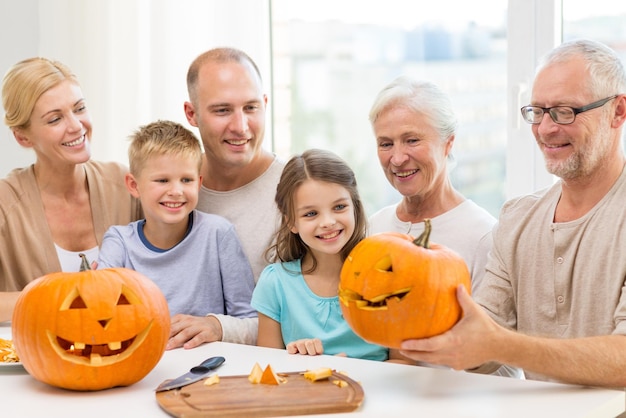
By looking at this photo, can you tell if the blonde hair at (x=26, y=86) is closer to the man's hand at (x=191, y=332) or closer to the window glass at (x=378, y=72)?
the man's hand at (x=191, y=332)

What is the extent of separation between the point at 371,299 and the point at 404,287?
0.07m

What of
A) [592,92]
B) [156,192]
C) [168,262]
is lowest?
[168,262]

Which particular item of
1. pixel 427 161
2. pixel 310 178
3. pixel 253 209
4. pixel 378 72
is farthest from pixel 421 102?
pixel 378 72

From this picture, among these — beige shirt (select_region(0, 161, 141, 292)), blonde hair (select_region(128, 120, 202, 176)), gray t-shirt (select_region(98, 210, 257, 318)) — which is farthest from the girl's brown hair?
beige shirt (select_region(0, 161, 141, 292))

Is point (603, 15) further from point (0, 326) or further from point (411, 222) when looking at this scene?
point (0, 326)

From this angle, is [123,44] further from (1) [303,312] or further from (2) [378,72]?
(1) [303,312]

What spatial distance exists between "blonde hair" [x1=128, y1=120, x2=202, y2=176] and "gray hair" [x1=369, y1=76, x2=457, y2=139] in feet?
1.68

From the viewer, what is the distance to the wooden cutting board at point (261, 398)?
145 centimetres

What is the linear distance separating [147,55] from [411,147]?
1.93m

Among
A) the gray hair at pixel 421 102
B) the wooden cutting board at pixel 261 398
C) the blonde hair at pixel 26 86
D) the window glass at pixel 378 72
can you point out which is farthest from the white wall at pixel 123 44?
the wooden cutting board at pixel 261 398

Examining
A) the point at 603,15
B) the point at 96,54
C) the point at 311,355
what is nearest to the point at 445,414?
the point at 311,355

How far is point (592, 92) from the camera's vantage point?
6.46ft

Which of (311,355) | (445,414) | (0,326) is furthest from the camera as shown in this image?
(0,326)

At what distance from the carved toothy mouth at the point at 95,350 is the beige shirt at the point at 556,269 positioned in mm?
894
